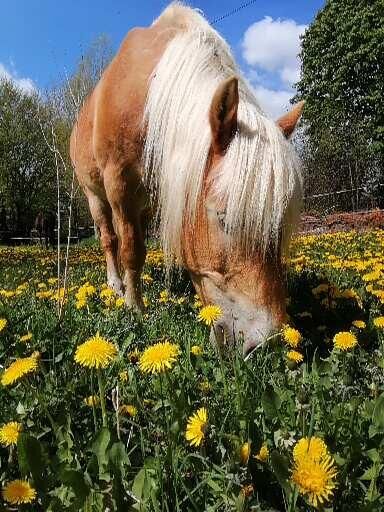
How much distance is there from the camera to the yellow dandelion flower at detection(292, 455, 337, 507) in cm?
107

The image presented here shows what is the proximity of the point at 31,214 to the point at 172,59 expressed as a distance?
39.1m

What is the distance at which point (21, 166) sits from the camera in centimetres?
3862

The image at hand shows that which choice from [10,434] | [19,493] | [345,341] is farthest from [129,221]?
[19,493]

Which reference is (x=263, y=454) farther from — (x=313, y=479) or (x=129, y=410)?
(x=129, y=410)

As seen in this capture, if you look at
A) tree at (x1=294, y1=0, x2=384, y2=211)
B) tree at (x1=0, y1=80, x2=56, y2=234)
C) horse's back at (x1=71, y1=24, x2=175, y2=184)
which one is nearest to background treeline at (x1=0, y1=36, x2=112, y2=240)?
tree at (x1=0, y1=80, x2=56, y2=234)

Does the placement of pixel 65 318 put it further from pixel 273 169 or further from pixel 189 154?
pixel 273 169

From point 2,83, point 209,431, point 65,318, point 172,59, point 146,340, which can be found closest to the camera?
point 209,431

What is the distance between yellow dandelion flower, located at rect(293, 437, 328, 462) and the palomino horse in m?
1.26

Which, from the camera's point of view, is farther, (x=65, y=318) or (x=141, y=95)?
(x=141, y=95)

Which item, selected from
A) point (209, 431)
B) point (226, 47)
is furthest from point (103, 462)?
point (226, 47)

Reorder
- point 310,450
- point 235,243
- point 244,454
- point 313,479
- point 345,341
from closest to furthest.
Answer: point 313,479
point 310,450
point 244,454
point 345,341
point 235,243

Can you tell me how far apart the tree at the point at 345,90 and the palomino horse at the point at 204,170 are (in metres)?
21.9

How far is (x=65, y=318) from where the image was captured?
325cm

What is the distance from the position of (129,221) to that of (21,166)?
1434 inches
